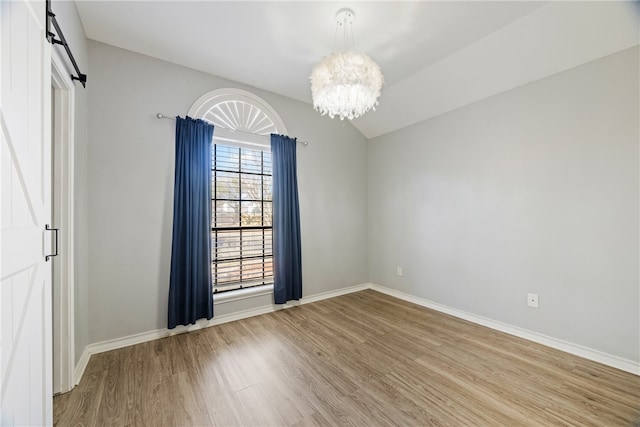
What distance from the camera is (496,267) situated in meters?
2.86

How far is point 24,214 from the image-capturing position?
106cm

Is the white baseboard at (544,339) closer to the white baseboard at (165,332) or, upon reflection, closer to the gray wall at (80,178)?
the white baseboard at (165,332)

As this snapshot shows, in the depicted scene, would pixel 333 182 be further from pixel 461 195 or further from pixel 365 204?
pixel 461 195

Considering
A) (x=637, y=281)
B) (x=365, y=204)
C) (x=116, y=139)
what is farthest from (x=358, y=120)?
(x=637, y=281)

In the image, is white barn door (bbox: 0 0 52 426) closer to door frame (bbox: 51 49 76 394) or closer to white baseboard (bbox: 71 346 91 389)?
door frame (bbox: 51 49 76 394)

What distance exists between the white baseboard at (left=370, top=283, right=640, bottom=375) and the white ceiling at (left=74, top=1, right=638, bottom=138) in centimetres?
253

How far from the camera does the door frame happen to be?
178 centimetres

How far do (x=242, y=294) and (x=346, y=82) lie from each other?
2.60 meters

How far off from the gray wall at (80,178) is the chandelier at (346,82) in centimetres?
176

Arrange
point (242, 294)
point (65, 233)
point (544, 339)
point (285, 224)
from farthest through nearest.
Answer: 1. point (285, 224)
2. point (242, 294)
3. point (544, 339)
4. point (65, 233)

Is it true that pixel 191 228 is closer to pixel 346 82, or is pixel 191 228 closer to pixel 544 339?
pixel 346 82

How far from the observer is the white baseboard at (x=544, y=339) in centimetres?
207

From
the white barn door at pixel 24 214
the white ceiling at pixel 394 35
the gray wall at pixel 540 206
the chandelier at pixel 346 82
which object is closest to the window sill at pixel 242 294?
the white barn door at pixel 24 214

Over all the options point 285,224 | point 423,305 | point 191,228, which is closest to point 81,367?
point 191,228
